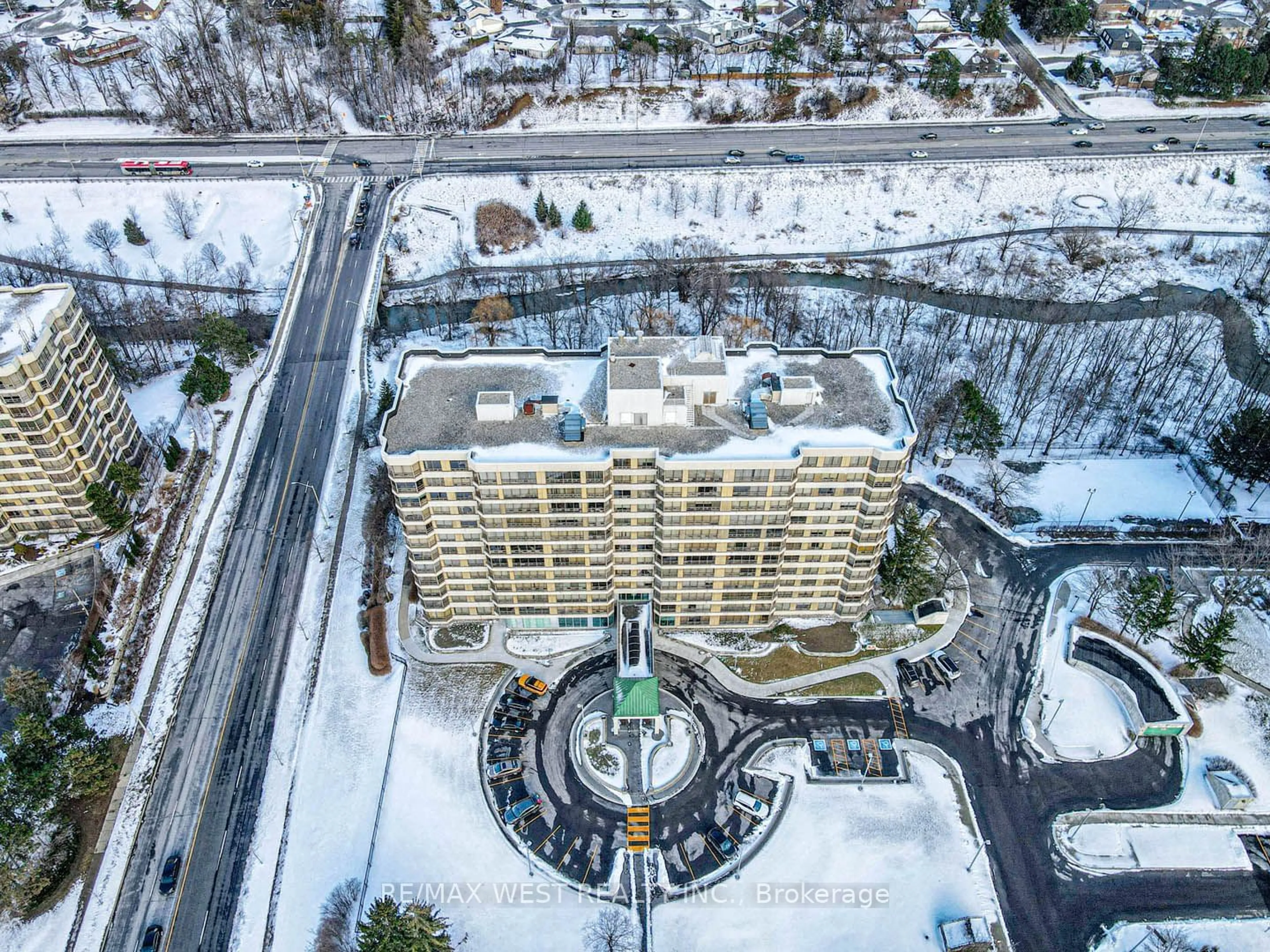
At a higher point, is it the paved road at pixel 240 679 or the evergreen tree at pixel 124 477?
the evergreen tree at pixel 124 477

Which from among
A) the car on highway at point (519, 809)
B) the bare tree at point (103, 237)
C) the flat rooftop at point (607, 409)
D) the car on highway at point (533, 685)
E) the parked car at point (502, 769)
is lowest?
the car on highway at point (519, 809)

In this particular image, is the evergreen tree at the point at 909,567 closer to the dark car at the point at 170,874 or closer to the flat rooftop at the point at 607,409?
the flat rooftop at the point at 607,409

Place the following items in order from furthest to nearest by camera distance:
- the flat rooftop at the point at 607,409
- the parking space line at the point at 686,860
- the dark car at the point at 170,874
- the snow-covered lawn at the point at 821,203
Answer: the snow-covered lawn at the point at 821,203 < the flat rooftop at the point at 607,409 < the parking space line at the point at 686,860 < the dark car at the point at 170,874

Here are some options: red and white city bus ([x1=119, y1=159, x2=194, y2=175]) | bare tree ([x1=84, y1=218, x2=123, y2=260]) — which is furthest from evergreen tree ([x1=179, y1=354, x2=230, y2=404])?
red and white city bus ([x1=119, y1=159, x2=194, y2=175])

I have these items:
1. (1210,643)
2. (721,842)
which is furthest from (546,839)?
(1210,643)

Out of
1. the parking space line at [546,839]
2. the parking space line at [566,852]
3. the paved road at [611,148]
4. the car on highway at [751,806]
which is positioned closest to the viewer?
the parking space line at [566,852]

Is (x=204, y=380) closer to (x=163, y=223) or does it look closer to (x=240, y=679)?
(x=240, y=679)

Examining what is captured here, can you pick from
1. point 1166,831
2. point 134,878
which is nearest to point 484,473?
point 134,878

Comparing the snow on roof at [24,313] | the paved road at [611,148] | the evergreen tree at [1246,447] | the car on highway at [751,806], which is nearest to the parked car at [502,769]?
the car on highway at [751,806]

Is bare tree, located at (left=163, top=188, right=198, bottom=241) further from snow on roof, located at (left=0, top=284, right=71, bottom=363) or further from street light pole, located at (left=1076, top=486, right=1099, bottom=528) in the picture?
street light pole, located at (left=1076, top=486, right=1099, bottom=528)
